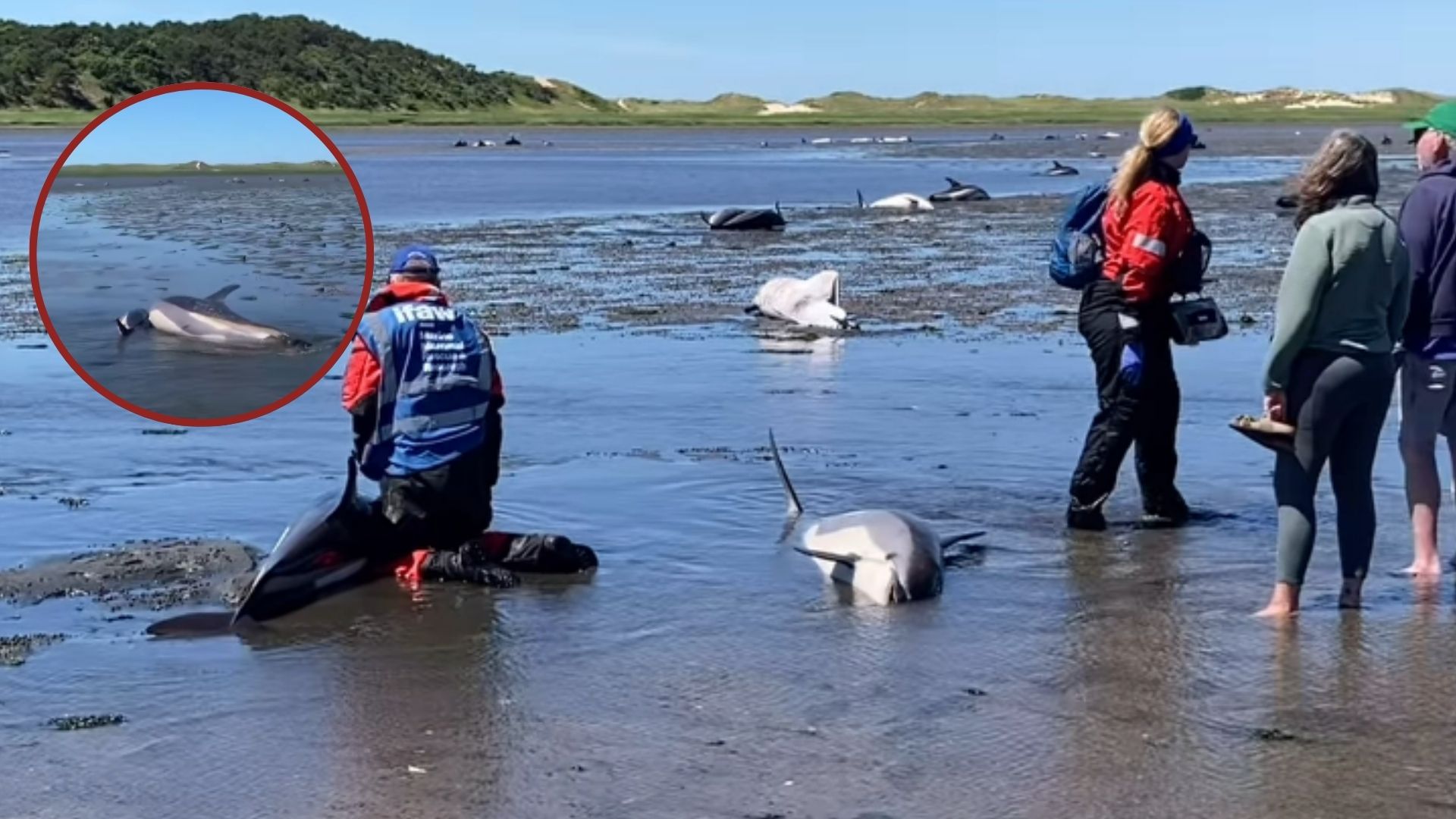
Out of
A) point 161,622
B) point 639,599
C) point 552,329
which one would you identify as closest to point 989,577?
point 639,599

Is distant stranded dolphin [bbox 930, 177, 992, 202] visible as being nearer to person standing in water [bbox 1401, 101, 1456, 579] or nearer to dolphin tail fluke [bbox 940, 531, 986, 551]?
dolphin tail fluke [bbox 940, 531, 986, 551]

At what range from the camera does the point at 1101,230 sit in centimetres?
876

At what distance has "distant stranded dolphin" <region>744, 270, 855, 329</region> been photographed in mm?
16641

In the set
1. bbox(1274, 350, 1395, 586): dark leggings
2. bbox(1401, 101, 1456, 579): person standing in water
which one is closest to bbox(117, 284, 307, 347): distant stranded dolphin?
bbox(1274, 350, 1395, 586): dark leggings

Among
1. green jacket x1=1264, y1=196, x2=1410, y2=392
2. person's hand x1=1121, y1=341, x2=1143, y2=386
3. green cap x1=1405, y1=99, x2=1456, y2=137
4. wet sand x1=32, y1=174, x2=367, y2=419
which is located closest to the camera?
wet sand x1=32, y1=174, x2=367, y2=419

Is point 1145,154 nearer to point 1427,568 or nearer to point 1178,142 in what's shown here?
point 1178,142

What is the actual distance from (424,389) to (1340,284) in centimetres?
353

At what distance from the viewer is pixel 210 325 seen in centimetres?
692

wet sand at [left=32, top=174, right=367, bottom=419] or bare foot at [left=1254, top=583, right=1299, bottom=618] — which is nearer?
wet sand at [left=32, top=174, right=367, bottom=419]

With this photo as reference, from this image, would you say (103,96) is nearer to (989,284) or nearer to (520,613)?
(989,284)

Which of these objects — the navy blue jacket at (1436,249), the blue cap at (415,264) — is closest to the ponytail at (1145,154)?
the navy blue jacket at (1436,249)

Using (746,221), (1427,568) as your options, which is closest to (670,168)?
(746,221)

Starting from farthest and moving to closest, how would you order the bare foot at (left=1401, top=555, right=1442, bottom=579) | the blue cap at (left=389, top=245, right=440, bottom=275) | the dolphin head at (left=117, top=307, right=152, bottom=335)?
the blue cap at (left=389, top=245, right=440, bottom=275)
the bare foot at (left=1401, top=555, right=1442, bottom=579)
the dolphin head at (left=117, top=307, right=152, bottom=335)

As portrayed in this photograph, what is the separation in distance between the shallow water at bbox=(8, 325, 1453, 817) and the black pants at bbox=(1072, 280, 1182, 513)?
289 millimetres
